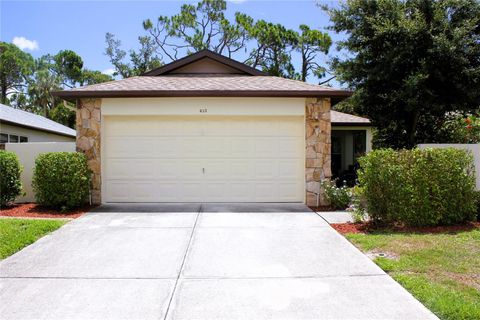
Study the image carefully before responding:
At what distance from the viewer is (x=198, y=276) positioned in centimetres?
516

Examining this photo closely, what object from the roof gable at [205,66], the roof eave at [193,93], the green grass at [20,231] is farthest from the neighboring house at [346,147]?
the green grass at [20,231]

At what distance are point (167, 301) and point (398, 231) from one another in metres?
5.09

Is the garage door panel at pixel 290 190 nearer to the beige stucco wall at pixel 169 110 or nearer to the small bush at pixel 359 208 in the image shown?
the beige stucco wall at pixel 169 110

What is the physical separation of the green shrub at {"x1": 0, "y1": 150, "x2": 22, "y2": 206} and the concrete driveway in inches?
127

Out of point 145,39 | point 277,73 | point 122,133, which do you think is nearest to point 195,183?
point 122,133

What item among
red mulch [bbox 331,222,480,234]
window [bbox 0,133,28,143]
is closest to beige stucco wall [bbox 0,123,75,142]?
window [bbox 0,133,28,143]

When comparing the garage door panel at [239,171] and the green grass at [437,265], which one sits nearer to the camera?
the green grass at [437,265]

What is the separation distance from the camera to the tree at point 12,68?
3894 centimetres

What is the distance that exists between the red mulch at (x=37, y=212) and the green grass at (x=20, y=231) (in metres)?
0.81

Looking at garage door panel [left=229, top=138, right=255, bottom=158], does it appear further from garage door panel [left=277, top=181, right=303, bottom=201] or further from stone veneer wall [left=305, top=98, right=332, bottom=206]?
stone veneer wall [left=305, top=98, right=332, bottom=206]

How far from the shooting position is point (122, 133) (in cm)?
1084

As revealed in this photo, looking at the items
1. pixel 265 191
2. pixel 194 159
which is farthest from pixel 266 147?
pixel 194 159

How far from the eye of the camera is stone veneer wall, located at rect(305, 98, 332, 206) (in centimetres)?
1075

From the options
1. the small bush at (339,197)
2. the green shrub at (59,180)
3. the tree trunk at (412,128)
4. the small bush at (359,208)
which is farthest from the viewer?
the tree trunk at (412,128)
